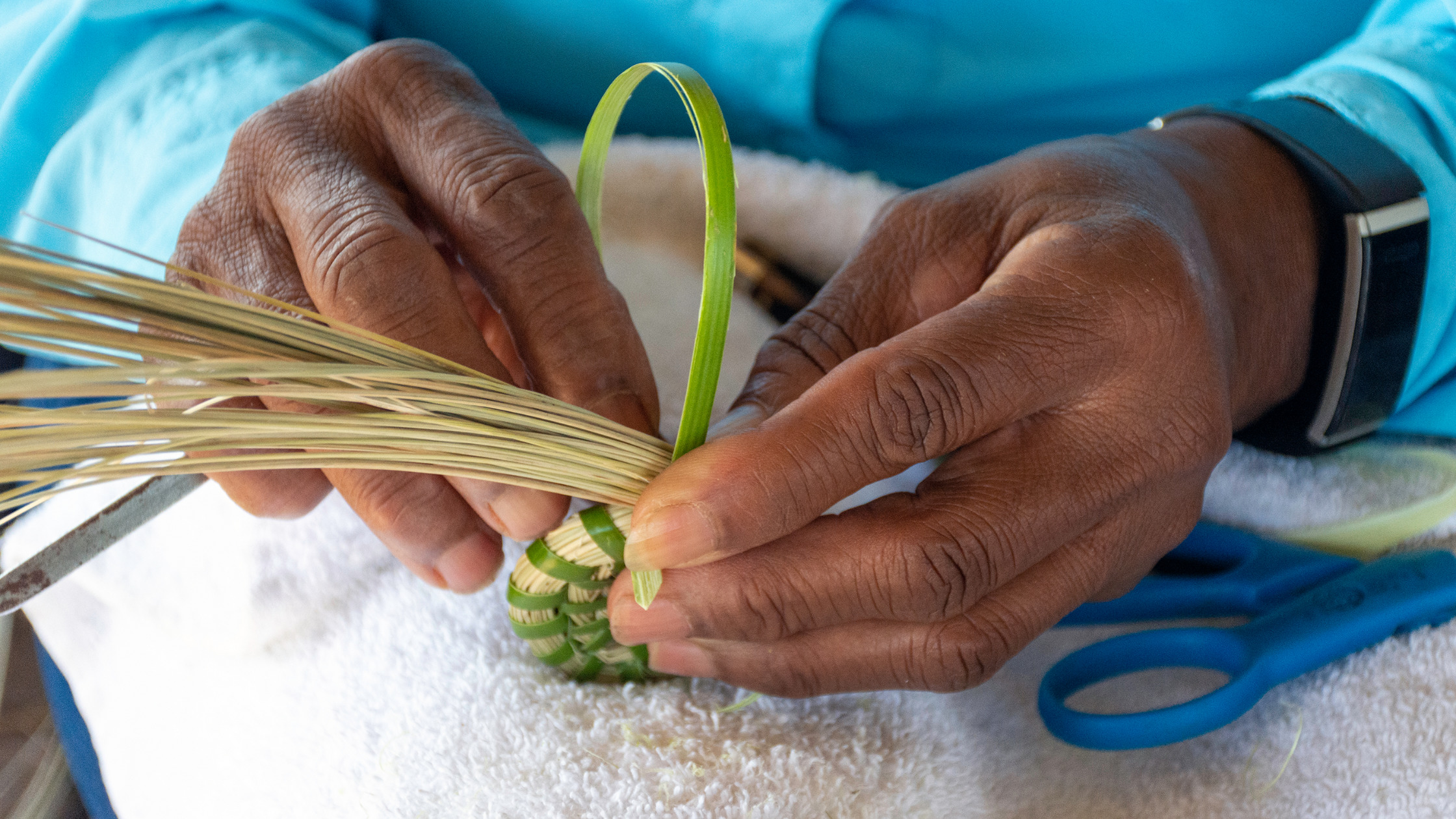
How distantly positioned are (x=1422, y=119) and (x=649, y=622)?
0.58 m

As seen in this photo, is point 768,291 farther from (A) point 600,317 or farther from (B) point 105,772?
(B) point 105,772

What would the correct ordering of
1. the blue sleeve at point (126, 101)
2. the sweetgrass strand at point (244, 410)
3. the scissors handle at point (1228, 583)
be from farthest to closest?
the blue sleeve at point (126, 101), the scissors handle at point (1228, 583), the sweetgrass strand at point (244, 410)

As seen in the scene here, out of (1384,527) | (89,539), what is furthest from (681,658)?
(1384,527)

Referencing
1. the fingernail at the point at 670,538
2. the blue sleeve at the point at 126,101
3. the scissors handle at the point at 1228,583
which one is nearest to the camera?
the fingernail at the point at 670,538

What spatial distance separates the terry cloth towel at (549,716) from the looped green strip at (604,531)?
0.26 ft

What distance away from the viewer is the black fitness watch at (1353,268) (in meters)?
0.52

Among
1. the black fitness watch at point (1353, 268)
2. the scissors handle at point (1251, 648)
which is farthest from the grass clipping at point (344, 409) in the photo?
the black fitness watch at point (1353, 268)

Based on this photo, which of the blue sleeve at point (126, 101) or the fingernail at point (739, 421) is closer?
the fingernail at point (739, 421)

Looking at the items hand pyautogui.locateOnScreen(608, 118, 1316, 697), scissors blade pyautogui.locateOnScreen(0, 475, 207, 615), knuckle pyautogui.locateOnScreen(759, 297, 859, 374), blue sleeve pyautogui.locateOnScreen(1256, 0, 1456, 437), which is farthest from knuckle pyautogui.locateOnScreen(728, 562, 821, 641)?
blue sleeve pyautogui.locateOnScreen(1256, 0, 1456, 437)

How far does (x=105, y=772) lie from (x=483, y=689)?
0.25 metres

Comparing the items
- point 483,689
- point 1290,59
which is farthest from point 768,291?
point 1290,59

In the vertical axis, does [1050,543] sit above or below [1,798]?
above

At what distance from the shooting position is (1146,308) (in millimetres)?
428

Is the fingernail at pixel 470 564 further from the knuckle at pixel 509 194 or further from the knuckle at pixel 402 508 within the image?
the knuckle at pixel 509 194
